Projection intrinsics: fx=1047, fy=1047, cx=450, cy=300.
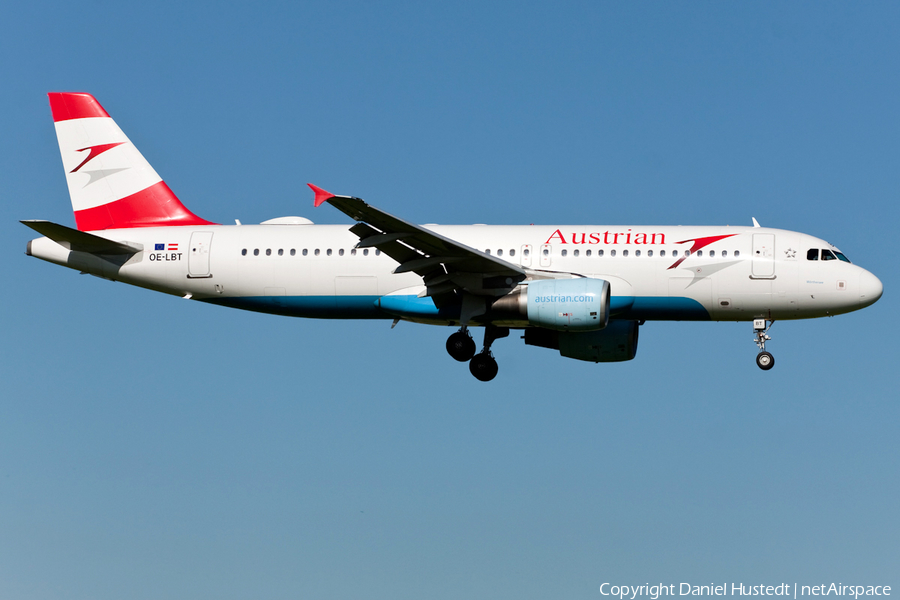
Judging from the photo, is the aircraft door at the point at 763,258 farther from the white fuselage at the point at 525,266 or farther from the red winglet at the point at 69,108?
the red winglet at the point at 69,108

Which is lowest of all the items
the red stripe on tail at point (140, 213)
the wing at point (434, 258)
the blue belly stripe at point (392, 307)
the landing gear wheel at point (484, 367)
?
the landing gear wheel at point (484, 367)

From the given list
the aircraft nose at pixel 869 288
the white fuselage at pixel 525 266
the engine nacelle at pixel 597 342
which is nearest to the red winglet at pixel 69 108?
the white fuselage at pixel 525 266

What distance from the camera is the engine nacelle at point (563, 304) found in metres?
27.0

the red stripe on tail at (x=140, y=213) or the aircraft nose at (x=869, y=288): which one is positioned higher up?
the red stripe on tail at (x=140, y=213)

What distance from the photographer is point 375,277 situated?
2997cm

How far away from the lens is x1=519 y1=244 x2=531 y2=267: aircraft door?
29.5 metres

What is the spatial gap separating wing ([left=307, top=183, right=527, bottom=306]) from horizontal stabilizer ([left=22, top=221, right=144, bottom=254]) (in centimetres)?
853

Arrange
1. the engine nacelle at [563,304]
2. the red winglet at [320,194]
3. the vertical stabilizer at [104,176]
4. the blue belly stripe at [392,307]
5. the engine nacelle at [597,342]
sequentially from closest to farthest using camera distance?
the red winglet at [320,194], the engine nacelle at [563,304], the blue belly stripe at [392,307], the engine nacelle at [597,342], the vertical stabilizer at [104,176]

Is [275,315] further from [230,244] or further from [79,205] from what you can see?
[79,205]

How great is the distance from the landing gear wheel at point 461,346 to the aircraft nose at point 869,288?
35.5 ft

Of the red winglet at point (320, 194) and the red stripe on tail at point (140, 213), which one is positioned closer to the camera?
the red winglet at point (320, 194)


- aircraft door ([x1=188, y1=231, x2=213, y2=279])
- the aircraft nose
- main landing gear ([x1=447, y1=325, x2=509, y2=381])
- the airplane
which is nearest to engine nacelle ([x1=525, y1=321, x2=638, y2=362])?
the airplane

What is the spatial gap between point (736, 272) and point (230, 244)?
1458 centimetres

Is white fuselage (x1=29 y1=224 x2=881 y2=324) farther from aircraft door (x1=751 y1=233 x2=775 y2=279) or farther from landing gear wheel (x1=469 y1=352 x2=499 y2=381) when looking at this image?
landing gear wheel (x1=469 y1=352 x2=499 y2=381)
